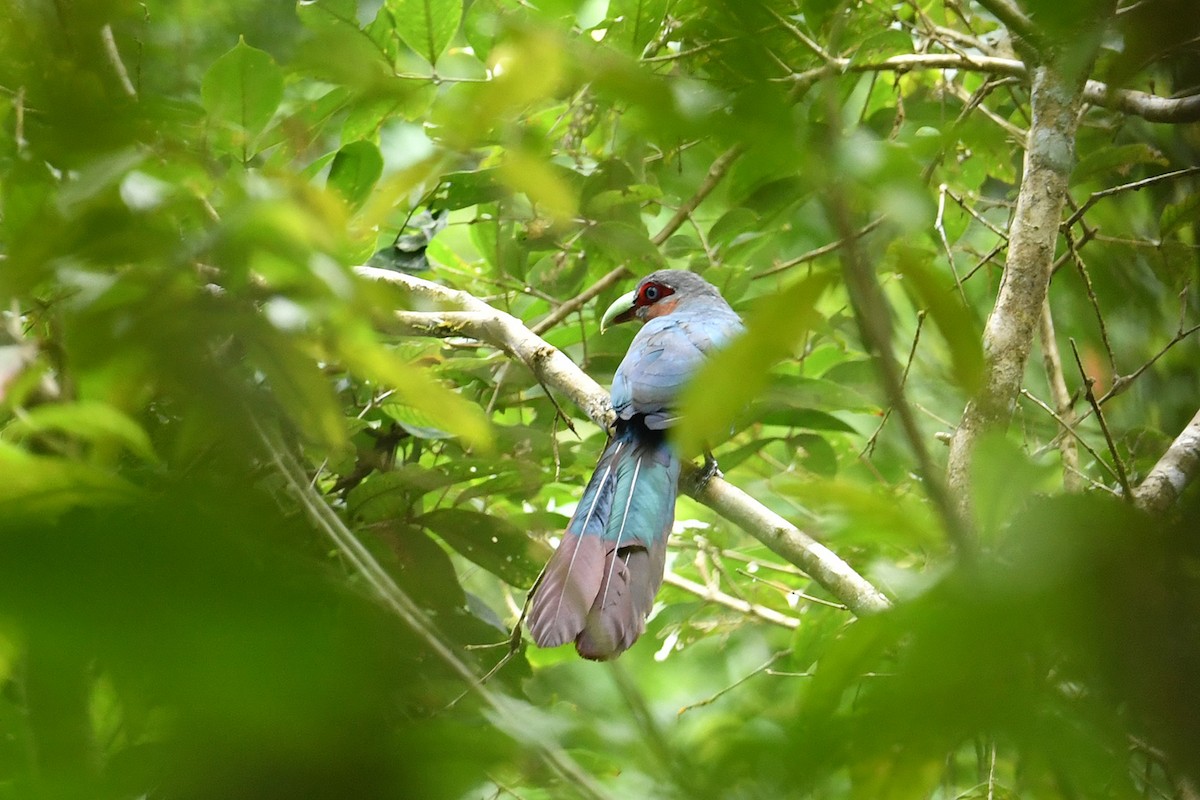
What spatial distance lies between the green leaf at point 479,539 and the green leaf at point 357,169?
0.78 meters

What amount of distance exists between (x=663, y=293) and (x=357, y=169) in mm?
1698

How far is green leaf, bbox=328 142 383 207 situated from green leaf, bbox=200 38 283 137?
20.2 inches

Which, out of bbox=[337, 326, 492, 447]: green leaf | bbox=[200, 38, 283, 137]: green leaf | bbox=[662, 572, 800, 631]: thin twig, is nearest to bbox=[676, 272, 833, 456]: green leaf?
bbox=[337, 326, 492, 447]: green leaf

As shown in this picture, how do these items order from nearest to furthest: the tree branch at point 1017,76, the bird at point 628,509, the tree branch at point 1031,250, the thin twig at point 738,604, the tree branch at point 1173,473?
the bird at point 628,509
the tree branch at point 1173,473
the tree branch at point 1031,250
the tree branch at point 1017,76
the thin twig at point 738,604

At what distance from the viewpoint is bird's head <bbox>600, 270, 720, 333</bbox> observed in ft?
11.8

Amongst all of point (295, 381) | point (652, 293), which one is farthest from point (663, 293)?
point (295, 381)

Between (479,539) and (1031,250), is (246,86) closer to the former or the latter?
(479,539)

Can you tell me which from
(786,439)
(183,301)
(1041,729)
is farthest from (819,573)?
(183,301)

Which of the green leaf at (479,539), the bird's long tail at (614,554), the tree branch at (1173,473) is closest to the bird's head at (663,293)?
the bird's long tail at (614,554)

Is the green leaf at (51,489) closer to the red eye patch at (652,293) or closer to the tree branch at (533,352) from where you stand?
the tree branch at (533,352)

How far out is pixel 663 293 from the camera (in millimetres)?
3699

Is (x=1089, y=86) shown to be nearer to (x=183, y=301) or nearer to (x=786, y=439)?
(x=786, y=439)

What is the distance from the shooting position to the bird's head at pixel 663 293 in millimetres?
3605

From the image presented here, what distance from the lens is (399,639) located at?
0.63 m
